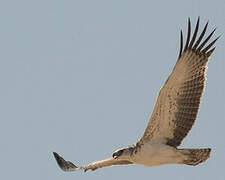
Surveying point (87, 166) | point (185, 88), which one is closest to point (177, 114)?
point (185, 88)

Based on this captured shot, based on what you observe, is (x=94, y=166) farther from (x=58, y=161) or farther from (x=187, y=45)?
(x=187, y=45)

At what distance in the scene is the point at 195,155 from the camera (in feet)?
44.3

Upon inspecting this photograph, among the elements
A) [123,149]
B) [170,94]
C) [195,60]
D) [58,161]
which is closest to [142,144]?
[123,149]

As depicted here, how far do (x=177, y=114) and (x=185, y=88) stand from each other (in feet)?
2.07

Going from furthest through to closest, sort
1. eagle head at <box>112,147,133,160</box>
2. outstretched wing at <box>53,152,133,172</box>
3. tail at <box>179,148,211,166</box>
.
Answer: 1. outstretched wing at <box>53,152,133,172</box>
2. eagle head at <box>112,147,133,160</box>
3. tail at <box>179,148,211,166</box>

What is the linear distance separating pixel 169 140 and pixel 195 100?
1197mm

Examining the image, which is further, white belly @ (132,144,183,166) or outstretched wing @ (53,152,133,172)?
outstretched wing @ (53,152,133,172)

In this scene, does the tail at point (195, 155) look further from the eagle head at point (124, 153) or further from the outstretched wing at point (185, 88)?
the eagle head at point (124, 153)

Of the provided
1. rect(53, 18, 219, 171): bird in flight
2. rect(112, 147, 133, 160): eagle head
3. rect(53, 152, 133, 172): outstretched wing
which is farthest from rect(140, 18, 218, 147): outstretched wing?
rect(53, 152, 133, 172): outstretched wing

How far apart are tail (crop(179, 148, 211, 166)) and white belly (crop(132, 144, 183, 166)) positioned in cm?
13

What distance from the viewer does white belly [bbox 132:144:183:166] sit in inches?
537

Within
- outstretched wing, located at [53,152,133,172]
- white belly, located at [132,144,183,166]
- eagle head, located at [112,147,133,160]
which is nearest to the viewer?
white belly, located at [132,144,183,166]

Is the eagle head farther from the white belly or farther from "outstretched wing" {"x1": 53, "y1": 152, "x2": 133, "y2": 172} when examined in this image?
"outstretched wing" {"x1": 53, "y1": 152, "x2": 133, "y2": 172}

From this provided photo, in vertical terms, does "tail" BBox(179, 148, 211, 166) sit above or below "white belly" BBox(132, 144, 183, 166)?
below
